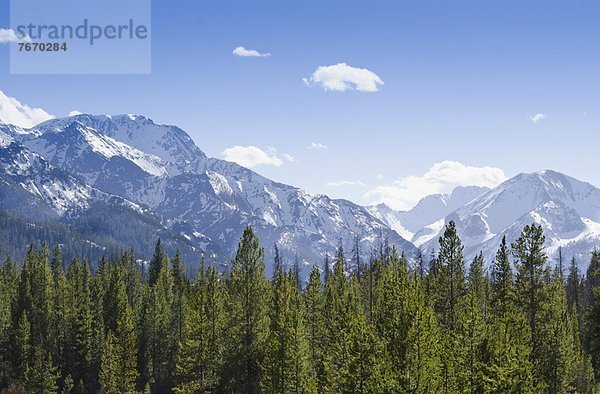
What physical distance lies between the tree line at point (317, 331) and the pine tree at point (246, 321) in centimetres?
11

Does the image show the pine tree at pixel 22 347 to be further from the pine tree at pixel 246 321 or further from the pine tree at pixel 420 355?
the pine tree at pixel 420 355

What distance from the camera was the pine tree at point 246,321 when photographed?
163ft

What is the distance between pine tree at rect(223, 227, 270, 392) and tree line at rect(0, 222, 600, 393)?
0.37ft

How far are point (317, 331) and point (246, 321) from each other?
10380 mm

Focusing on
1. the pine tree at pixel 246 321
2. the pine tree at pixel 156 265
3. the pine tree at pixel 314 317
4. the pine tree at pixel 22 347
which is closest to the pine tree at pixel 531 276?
the pine tree at pixel 314 317

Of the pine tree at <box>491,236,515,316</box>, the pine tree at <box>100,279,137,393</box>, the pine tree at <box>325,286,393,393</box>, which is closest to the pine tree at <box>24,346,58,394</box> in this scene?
the pine tree at <box>100,279,137,393</box>

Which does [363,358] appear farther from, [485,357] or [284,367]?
[284,367]

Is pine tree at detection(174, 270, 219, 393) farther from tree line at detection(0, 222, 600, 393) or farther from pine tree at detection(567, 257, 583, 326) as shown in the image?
pine tree at detection(567, 257, 583, 326)

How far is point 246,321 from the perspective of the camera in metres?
50.4

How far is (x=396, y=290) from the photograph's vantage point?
104 feet

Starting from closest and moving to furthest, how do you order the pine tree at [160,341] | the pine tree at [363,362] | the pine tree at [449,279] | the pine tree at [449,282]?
1. the pine tree at [363,362]
2. the pine tree at [449,282]
3. the pine tree at [449,279]
4. the pine tree at [160,341]

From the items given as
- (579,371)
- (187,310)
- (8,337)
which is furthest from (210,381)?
(8,337)

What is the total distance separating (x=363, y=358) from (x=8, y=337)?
67680mm

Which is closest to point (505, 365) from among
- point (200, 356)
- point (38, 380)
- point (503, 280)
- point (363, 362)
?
point (363, 362)
